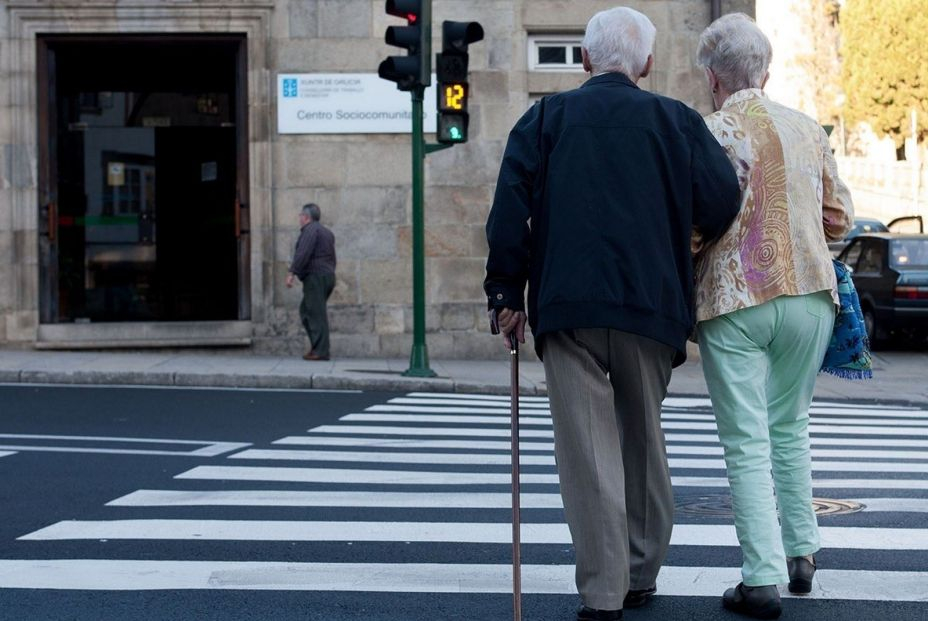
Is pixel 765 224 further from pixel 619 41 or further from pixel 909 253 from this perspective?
pixel 909 253

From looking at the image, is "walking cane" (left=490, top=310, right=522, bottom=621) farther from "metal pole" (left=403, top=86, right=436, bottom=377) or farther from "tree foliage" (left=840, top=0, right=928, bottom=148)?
"tree foliage" (left=840, top=0, right=928, bottom=148)

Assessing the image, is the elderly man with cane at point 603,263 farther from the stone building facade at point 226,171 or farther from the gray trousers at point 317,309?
the stone building facade at point 226,171

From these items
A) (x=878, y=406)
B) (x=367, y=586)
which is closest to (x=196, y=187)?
(x=878, y=406)

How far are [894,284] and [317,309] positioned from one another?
26.3ft

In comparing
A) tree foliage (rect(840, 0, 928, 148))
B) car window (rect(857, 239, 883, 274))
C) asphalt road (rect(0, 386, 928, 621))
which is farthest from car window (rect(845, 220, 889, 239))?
asphalt road (rect(0, 386, 928, 621))

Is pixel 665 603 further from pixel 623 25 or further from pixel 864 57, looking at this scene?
pixel 864 57

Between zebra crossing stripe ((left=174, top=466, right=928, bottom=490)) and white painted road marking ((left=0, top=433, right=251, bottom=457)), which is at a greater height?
zebra crossing stripe ((left=174, top=466, right=928, bottom=490))

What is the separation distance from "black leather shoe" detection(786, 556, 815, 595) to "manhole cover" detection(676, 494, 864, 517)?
176 cm

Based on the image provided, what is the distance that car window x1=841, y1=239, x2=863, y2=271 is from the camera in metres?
21.8

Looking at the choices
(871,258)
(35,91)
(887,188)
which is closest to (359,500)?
(35,91)

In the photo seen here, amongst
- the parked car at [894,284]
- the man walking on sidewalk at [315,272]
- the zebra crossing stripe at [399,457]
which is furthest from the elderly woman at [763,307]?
the parked car at [894,284]

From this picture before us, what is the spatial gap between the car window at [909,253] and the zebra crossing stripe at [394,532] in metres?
14.6

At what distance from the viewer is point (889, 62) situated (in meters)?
55.1

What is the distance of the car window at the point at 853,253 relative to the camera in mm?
21820
